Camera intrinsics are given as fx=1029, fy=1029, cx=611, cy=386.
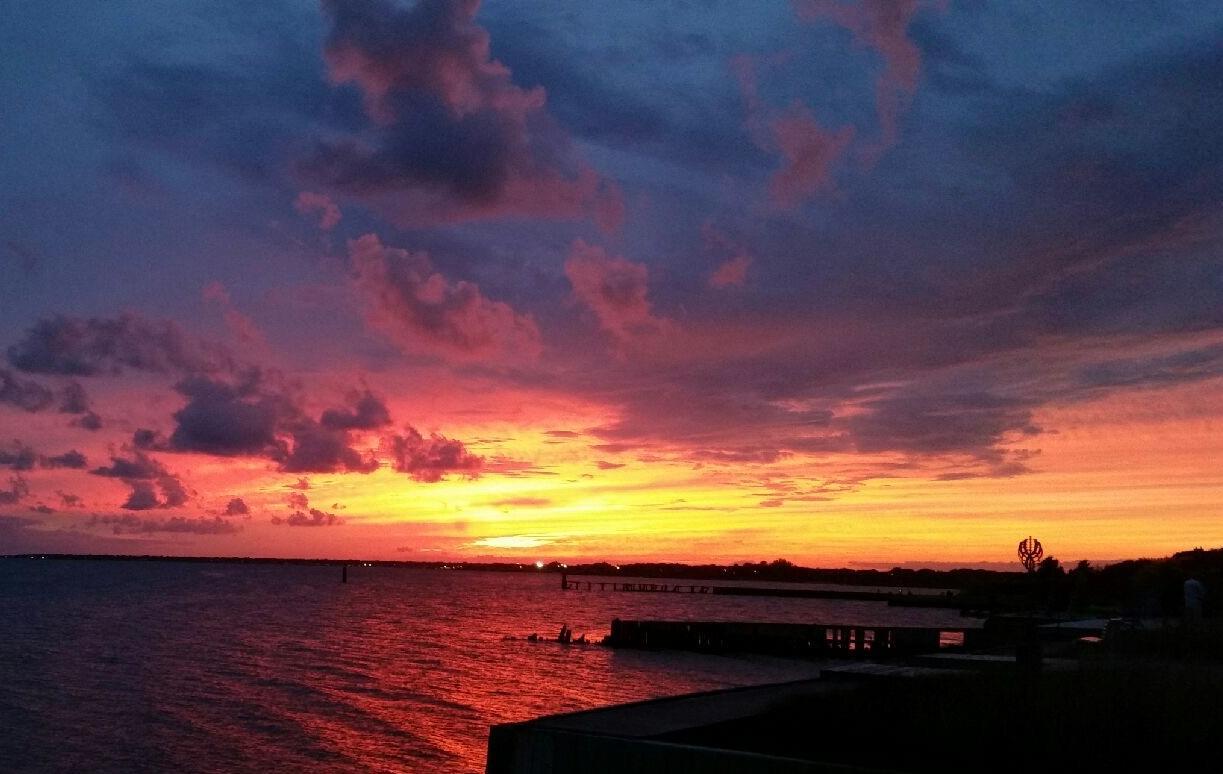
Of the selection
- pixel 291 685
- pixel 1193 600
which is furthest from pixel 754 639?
pixel 1193 600

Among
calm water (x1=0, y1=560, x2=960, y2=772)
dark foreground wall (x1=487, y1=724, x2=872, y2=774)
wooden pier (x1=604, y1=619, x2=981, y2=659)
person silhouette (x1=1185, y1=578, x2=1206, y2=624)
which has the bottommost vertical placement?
calm water (x1=0, y1=560, x2=960, y2=772)

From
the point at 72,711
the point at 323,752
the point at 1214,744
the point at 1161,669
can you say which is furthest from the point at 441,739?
the point at 1214,744

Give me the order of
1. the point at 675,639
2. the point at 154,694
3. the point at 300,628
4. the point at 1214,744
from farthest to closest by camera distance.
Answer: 1. the point at 300,628
2. the point at 675,639
3. the point at 154,694
4. the point at 1214,744

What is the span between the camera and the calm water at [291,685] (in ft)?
90.8

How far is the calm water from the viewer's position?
27688mm

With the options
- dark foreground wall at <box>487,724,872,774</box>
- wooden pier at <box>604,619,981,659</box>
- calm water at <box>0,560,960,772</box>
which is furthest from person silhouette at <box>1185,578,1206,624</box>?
wooden pier at <box>604,619,981,659</box>

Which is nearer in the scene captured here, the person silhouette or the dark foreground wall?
the dark foreground wall

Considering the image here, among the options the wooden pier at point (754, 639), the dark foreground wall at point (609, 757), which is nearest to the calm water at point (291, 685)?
the wooden pier at point (754, 639)

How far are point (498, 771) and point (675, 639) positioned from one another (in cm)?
5622

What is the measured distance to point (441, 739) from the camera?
29.5 meters

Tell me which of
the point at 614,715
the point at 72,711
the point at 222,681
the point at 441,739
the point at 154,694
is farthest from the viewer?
the point at 222,681

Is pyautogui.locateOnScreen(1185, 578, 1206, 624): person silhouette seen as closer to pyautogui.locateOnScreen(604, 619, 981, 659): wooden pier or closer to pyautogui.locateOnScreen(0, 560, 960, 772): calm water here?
pyautogui.locateOnScreen(0, 560, 960, 772): calm water

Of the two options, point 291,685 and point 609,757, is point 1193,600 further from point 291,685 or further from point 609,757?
point 291,685

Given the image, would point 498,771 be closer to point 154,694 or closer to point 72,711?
point 72,711
